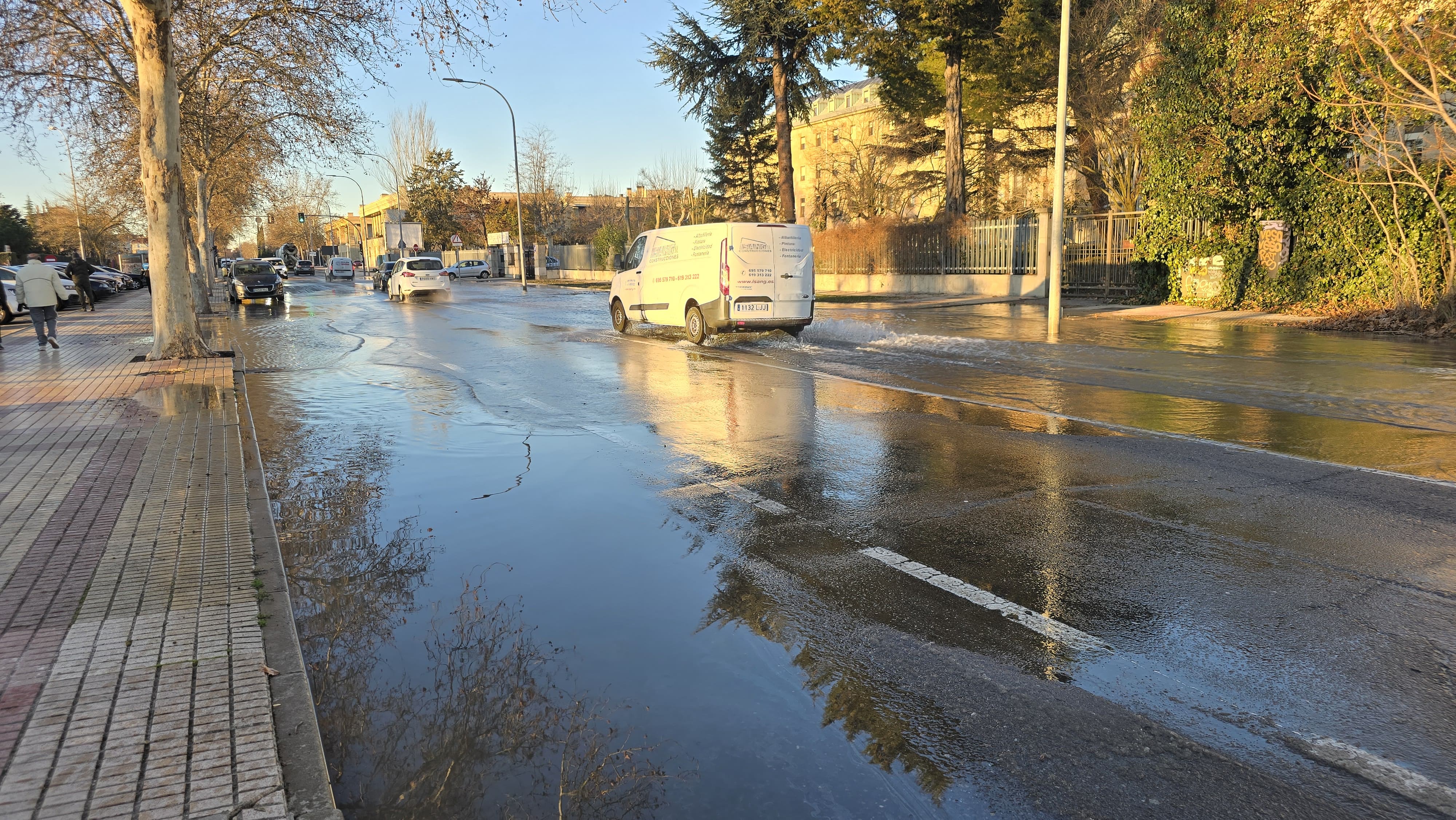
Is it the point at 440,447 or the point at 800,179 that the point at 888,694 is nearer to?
the point at 440,447

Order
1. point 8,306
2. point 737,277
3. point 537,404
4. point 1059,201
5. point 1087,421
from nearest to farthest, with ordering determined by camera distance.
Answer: point 1087,421, point 537,404, point 737,277, point 1059,201, point 8,306

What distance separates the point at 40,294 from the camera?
1645cm

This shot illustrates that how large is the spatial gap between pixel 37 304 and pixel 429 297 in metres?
18.5

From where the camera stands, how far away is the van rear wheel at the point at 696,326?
16234 millimetres

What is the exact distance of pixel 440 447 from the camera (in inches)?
317

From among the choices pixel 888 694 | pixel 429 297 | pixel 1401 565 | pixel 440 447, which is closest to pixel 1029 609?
pixel 888 694

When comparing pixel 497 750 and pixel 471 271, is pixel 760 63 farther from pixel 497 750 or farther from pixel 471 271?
pixel 471 271

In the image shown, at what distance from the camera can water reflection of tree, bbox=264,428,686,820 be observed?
111 inches

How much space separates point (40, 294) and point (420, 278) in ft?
59.3

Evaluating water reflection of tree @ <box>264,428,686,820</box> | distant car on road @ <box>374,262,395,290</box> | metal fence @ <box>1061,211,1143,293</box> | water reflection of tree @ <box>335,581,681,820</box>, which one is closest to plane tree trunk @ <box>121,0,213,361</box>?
water reflection of tree @ <box>264,428,686,820</box>

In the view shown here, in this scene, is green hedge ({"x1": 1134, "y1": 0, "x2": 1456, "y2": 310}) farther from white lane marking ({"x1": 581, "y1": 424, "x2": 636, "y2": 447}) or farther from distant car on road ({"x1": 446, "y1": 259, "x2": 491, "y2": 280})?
distant car on road ({"x1": 446, "y1": 259, "x2": 491, "y2": 280})

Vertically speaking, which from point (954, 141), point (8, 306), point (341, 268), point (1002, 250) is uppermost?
point (954, 141)

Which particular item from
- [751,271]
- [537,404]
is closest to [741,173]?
[751,271]

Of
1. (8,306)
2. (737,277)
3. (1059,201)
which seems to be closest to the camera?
(737,277)
